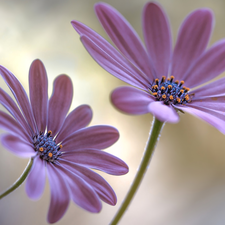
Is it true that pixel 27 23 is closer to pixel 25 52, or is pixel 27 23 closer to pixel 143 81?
pixel 25 52

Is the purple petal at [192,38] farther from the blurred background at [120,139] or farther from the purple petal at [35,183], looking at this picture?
the blurred background at [120,139]

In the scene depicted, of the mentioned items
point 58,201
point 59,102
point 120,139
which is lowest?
point 58,201

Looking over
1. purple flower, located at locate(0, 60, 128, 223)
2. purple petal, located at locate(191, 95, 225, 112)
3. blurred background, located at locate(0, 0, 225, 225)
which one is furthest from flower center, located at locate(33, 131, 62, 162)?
blurred background, located at locate(0, 0, 225, 225)

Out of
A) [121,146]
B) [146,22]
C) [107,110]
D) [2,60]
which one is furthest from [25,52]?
[146,22]

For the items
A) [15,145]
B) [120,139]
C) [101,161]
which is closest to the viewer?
[15,145]

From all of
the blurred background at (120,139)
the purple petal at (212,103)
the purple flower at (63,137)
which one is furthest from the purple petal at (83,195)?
the blurred background at (120,139)

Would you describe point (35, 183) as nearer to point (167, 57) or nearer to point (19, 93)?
point (19, 93)

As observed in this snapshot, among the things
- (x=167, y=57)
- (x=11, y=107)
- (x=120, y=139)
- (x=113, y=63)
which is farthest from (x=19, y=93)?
(x=120, y=139)
